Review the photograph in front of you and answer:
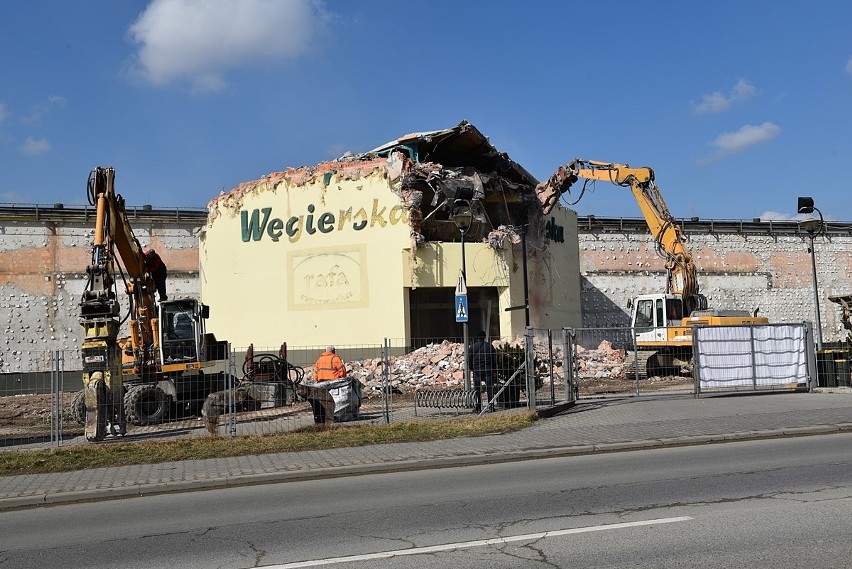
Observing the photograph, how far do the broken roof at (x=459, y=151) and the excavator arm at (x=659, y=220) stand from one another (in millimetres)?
2698

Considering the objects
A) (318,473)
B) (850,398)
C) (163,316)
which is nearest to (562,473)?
(318,473)

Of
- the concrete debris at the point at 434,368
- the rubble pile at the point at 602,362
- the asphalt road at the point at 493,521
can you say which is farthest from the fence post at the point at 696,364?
the rubble pile at the point at 602,362

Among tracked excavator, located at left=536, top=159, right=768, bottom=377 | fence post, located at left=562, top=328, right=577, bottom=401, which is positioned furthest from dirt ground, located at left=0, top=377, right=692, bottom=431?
fence post, located at left=562, top=328, right=577, bottom=401

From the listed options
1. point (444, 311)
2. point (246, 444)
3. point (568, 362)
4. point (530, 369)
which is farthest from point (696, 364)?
point (444, 311)

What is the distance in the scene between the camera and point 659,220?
29.7m

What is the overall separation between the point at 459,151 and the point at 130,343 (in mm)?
17443

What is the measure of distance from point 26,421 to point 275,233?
1376 cm

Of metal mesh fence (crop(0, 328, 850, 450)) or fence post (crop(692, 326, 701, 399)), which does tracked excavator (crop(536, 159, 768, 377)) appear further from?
fence post (crop(692, 326, 701, 399))

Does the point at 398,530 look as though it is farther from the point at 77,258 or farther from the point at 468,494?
the point at 77,258

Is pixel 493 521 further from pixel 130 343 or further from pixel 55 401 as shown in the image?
pixel 130 343

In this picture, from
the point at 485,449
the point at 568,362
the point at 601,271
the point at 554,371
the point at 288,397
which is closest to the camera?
the point at 485,449

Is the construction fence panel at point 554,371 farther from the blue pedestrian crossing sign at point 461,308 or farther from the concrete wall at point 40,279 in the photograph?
the concrete wall at point 40,279

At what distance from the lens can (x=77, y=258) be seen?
39.2 metres

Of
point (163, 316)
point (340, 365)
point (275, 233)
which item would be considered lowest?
point (340, 365)
